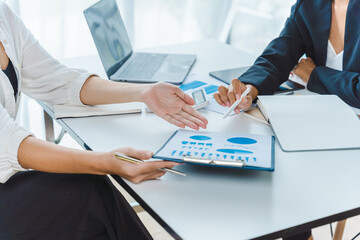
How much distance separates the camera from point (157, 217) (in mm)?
745

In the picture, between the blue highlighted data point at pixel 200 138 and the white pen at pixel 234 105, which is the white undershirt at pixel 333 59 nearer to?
the white pen at pixel 234 105

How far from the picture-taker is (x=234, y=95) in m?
1.20

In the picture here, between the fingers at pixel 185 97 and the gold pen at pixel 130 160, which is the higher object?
the fingers at pixel 185 97

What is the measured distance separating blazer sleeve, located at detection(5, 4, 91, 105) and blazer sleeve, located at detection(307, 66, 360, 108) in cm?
72

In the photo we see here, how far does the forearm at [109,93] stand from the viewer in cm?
121

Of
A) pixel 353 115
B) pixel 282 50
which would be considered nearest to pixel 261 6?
pixel 282 50

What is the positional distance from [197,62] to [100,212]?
31.0 inches

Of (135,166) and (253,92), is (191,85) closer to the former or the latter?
(253,92)

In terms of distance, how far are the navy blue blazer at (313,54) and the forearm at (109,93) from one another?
329 millimetres

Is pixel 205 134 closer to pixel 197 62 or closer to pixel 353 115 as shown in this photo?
pixel 353 115

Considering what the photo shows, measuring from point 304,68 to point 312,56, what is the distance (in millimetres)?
112

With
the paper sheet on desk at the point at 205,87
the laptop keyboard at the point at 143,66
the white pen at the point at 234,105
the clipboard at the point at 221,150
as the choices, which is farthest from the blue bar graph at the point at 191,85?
the clipboard at the point at 221,150

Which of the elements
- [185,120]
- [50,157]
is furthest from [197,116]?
[50,157]

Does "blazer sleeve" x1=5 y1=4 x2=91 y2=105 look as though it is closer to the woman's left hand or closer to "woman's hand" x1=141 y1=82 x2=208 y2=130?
"woman's hand" x1=141 y1=82 x2=208 y2=130
